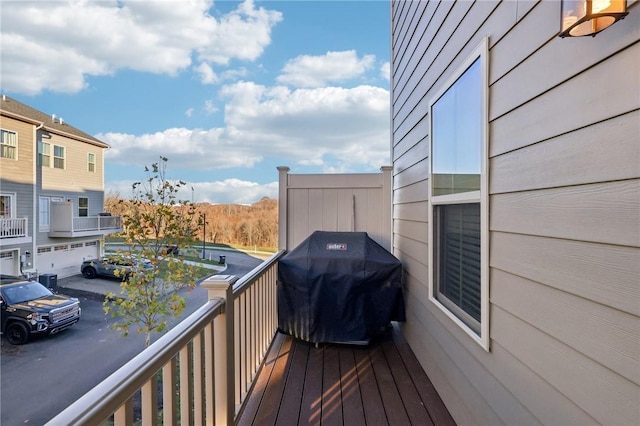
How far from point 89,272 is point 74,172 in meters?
4.17

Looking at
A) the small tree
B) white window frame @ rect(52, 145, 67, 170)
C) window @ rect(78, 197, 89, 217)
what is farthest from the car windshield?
window @ rect(78, 197, 89, 217)

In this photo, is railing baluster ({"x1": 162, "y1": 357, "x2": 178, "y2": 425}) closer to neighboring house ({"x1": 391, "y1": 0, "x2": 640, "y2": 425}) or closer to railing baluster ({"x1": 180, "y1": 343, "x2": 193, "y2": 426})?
railing baluster ({"x1": 180, "y1": 343, "x2": 193, "y2": 426})

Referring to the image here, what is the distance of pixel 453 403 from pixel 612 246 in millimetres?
1580

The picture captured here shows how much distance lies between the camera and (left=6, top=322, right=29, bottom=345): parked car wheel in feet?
23.3

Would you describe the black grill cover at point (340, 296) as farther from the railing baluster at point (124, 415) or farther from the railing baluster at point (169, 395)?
the railing baluster at point (124, 415)

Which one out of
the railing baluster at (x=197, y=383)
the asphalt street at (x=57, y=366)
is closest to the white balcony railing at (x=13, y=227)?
the asphalt street at (x=57, y=366)

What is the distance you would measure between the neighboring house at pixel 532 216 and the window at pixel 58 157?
15122 millimetres

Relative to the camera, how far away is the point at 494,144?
1.51 m

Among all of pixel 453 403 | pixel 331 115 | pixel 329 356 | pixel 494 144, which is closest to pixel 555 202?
pixel 494 144

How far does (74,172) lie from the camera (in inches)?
530

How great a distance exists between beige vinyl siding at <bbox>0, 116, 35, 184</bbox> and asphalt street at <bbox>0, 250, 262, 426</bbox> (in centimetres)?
593

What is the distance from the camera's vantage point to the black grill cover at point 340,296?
115 inches

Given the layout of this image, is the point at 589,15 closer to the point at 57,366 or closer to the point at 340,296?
the point at 340,296

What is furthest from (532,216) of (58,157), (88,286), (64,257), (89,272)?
(64,257)
